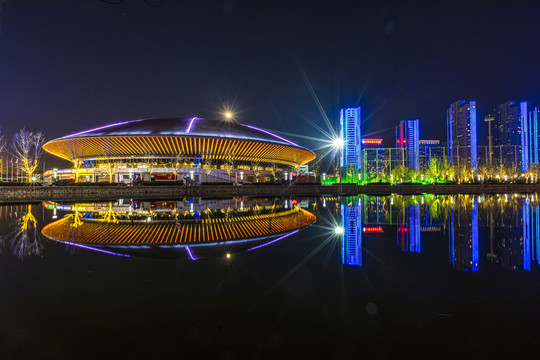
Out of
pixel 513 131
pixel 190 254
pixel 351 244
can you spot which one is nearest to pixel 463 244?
pixel 351 244

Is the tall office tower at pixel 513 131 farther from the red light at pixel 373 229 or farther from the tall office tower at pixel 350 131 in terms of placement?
the red light at pixel 373 229

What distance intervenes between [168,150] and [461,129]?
90.9 meters

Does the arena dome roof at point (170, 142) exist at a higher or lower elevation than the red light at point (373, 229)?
higher

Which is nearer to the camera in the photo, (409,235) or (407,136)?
(409,235)

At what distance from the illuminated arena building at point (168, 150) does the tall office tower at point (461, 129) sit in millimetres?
62312

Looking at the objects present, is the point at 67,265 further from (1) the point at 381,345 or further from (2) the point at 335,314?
(1) the point at 381,345

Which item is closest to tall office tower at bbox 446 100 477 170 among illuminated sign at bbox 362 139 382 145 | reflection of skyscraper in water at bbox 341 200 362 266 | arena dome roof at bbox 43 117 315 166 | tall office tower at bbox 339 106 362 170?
illuminated sign at bbox 362 139 382 145

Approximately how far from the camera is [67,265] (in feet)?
15.7

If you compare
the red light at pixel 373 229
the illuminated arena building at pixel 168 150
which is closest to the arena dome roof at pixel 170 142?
the illuminated arena building at pixel 168 150

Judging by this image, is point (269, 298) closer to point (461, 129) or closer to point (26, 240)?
point (26, 240)

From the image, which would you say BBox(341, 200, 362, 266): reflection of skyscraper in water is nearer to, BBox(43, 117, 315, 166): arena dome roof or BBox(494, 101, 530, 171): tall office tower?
BBox(43, 117, 315, 166): arena dome roof

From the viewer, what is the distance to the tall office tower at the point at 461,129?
273 ft

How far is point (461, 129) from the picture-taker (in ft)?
300

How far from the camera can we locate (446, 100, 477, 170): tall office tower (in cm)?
8319
